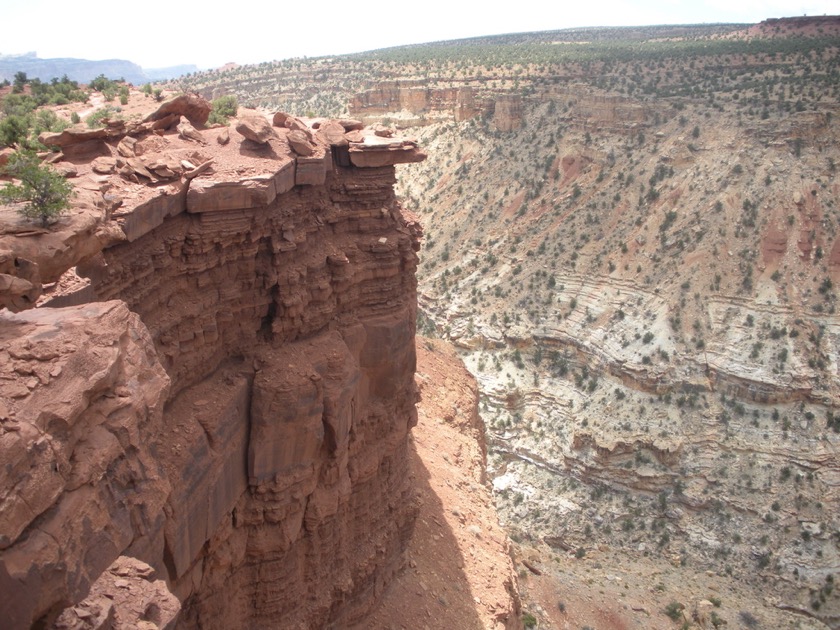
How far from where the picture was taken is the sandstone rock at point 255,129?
12445 millimetres

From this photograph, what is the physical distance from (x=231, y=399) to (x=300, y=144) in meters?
4.66

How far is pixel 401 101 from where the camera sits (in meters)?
76.6

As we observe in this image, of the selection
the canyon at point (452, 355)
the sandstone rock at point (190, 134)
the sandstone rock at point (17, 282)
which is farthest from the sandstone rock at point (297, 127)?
the sandstone rock at point (17, 282)

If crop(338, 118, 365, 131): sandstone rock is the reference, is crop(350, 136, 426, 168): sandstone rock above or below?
below

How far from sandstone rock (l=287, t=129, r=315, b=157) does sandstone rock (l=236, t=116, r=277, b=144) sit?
41 cm

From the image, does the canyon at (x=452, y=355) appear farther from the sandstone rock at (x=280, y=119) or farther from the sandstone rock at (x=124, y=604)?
the sandstone rock at (x=280, y=119)

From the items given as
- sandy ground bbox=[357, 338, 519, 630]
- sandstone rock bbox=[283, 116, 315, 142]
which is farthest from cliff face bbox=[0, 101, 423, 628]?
sandy ground bbox=[357, 338, 519, 630]

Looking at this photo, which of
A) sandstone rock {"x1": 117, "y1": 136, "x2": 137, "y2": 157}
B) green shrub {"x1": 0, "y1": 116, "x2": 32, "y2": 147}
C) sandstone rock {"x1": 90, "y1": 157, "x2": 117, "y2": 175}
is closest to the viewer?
sandstone rock {"x1": 90, "y1": 157, "x2": 117, "y2": 175}

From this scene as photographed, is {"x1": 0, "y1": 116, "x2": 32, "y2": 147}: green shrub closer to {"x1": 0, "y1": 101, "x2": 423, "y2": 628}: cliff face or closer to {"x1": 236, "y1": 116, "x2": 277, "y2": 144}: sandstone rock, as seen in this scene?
{"x1": 0, "y1": 101, "x2": 423, "y2": 628}: cliff face

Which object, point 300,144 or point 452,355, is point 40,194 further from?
point 452,355

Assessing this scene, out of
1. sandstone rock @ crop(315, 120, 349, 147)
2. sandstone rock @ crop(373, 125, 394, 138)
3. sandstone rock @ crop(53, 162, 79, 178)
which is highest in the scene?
sandstone rock @ crop(53, 162, 79, 178)

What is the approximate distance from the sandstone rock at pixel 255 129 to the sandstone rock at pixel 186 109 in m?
1.19

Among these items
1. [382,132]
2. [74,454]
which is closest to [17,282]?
[74,454]

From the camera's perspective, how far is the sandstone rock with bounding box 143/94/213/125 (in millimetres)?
12859
